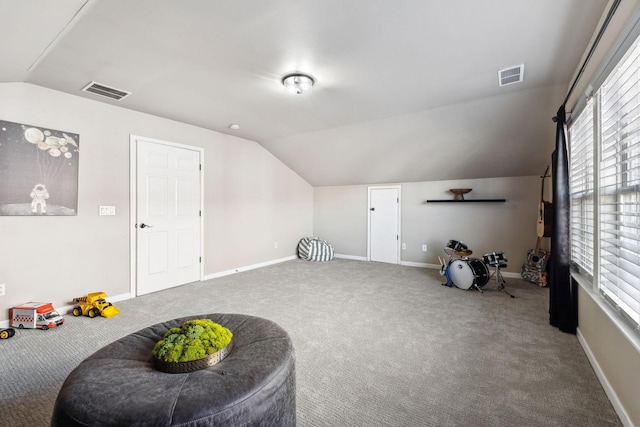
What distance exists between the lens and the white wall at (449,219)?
4.87 m

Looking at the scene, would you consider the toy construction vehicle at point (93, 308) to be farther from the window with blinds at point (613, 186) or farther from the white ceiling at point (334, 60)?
the window with blinds at point (613, 186)

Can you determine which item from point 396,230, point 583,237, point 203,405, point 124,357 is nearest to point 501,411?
point 203,405

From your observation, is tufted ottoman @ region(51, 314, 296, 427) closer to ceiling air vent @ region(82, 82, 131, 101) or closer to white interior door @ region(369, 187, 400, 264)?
ceiling air vent @ region(82, 82, 131, 101)


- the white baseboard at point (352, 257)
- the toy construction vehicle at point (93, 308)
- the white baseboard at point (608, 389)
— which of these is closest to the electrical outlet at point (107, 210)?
the toy construction vehicle at point (93, 308)

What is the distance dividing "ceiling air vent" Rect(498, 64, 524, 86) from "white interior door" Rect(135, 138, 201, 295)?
4.13m

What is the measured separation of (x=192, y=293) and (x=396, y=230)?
156 inches

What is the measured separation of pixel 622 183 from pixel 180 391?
8.33 ft

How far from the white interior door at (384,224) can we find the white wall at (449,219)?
0.14 metres

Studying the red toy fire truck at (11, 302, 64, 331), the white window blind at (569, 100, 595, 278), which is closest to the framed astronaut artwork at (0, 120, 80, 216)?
the red toy fire truck at (11, 302, 64, 331)

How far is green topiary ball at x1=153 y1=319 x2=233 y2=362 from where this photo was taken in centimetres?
→ 121

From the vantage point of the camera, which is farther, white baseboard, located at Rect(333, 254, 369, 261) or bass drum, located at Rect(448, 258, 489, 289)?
white baseboard, located at Rect(333, 254, 369, 261)

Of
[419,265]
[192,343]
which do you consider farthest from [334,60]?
[419,265]

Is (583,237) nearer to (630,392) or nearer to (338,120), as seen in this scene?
(630,392)

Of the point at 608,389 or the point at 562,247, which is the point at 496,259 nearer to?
the point at 562,247
